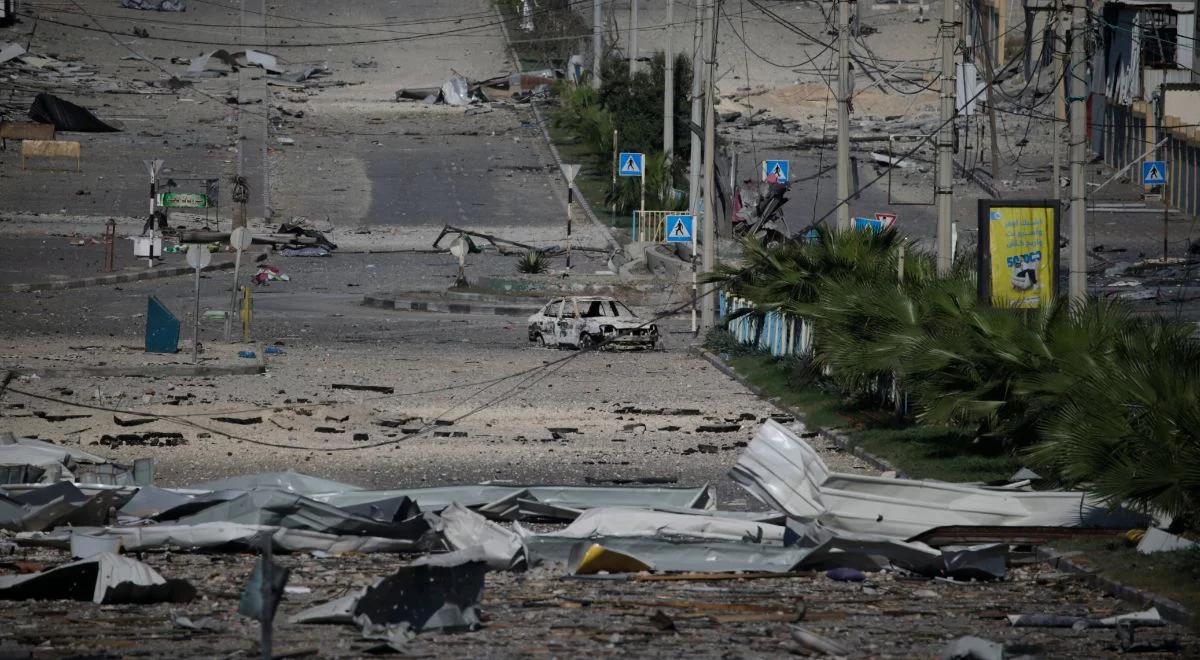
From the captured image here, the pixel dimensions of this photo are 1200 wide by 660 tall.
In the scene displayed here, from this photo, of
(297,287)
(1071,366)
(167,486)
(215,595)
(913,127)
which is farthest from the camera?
(913,127)

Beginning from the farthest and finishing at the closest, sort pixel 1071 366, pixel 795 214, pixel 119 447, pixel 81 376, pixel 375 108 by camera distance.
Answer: pixel 375 108 < pixel 795 214 < pixel 81 376 < pixel 119 447 < pixel 1071 366

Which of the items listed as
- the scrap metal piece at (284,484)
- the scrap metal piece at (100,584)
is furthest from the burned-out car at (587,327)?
the scrap metal piece at (100,584)

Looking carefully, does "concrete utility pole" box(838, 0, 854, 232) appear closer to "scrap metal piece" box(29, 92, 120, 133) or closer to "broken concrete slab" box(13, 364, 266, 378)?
"broken concrete slab" box(13, 364, 266, 378)

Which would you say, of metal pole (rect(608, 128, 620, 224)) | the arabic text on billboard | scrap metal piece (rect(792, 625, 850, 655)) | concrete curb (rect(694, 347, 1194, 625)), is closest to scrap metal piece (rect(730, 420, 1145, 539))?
concrete curb (rect(694, 347, 1194, 625))

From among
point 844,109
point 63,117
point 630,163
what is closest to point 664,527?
point 844,109

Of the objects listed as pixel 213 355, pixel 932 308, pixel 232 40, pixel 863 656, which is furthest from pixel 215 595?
pixel 232 40

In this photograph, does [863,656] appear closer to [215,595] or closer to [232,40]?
[215,595]

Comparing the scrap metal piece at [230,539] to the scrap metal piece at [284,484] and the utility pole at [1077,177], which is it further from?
the utility pole at [1077,177]
